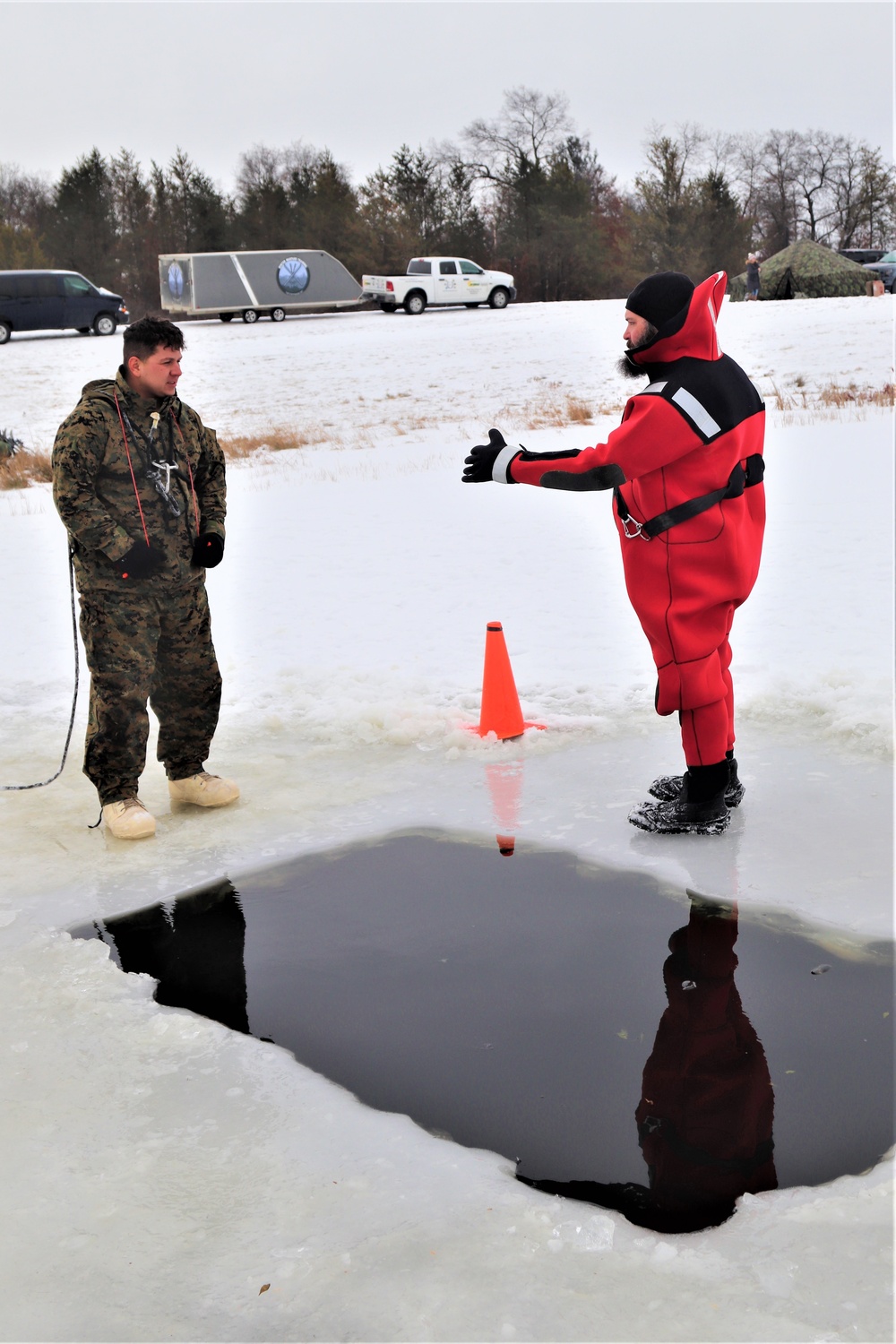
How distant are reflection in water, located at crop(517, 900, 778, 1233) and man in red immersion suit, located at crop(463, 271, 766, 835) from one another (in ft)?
3.33

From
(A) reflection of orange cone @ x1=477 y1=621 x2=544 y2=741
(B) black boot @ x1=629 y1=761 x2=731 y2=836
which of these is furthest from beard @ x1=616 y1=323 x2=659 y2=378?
(A) reflection of orange cone @ x1=477 y1=621 x2=544 y2=741

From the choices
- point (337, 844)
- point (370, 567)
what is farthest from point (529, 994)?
point (370, 567)

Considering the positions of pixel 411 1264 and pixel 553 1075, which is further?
pixel 553 1075

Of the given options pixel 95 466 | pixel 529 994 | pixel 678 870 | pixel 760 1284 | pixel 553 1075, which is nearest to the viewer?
pixel 760 1284

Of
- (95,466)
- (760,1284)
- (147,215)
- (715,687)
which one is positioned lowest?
(760,1284)

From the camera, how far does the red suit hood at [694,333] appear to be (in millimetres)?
3865

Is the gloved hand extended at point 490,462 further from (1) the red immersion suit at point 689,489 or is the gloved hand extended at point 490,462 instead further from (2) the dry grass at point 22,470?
(2) the dry grass at point 22,470

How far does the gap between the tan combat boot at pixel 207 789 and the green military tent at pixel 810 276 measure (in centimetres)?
3177

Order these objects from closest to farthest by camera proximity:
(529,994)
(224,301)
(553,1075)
A: (553,1075)
(529,994)
(224,301)

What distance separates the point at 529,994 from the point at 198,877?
4.77 feet

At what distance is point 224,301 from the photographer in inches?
1350

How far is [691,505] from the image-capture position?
12.9 feet

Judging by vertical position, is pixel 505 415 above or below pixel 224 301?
below

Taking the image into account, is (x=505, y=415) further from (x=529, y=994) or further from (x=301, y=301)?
(x=301, y=301)
